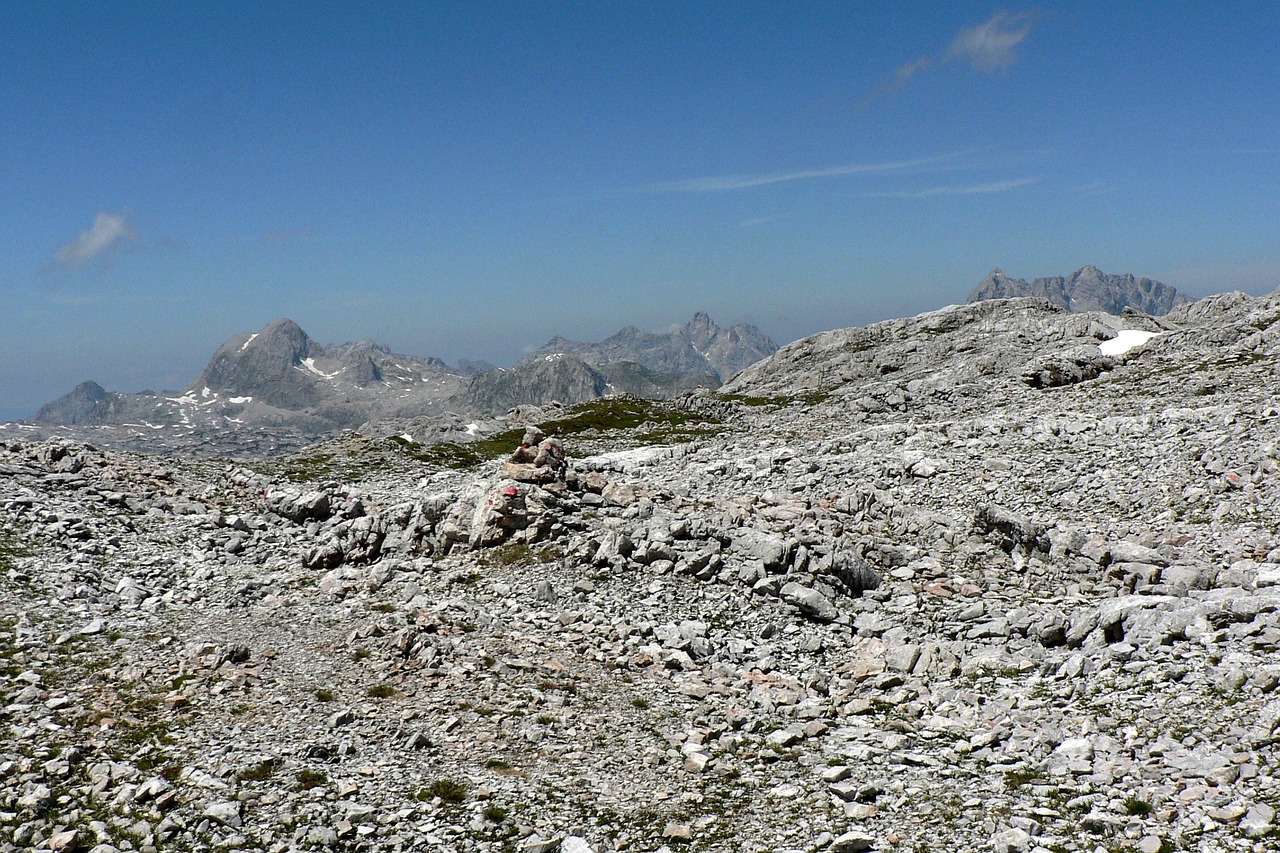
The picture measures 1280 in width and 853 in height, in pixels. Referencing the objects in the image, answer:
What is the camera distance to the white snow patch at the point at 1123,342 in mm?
90062

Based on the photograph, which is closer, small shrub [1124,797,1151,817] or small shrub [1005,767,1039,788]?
small shrub [1124,797,1151,817]

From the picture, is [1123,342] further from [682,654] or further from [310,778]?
[310,778]

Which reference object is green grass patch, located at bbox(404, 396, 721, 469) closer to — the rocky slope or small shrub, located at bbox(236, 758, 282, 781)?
the rocky slope

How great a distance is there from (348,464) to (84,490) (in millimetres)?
32095

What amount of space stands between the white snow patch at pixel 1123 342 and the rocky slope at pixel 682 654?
4456 cm

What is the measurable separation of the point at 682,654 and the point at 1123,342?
93.6 m

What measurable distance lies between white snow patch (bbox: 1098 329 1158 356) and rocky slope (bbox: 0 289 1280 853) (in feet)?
146

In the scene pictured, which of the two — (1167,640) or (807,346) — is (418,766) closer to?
(1167,640)

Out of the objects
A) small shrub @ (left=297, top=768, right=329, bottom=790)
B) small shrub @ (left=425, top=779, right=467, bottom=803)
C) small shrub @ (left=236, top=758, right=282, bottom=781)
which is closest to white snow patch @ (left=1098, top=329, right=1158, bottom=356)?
small shrub @ (left=425, top=779, right=467, bottom=803)

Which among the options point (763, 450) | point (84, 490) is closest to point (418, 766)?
point (84, 490)

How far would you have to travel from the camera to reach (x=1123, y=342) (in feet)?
306

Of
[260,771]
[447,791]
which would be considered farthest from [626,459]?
[447,791]

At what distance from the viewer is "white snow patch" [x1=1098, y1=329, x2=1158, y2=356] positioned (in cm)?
9006

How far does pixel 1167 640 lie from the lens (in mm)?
19547
